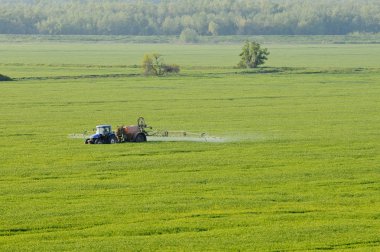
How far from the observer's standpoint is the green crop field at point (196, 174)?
2455cm

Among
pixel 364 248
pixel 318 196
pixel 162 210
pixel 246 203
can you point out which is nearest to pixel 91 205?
pixel 162 210

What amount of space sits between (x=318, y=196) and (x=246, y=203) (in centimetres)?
214

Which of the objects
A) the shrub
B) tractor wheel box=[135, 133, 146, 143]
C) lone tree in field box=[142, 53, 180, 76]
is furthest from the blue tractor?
the shrub

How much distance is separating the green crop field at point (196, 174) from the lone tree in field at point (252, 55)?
29.5m

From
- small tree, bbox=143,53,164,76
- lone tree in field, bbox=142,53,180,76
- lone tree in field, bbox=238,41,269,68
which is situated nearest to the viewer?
small tree, bbox=143,53,164,76

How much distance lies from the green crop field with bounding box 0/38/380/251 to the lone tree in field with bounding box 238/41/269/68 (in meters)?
29.5

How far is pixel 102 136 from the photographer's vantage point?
4178cm

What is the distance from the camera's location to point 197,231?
25.0m

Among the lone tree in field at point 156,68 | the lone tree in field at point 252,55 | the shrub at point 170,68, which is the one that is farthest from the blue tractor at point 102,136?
the lone tree in field at point 252,55

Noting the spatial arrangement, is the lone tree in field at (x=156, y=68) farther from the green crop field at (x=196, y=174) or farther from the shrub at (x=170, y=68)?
the green crop field at (x=196, y=174)

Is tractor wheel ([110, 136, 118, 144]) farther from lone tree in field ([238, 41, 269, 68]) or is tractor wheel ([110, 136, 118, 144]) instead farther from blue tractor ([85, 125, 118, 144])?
lone tree in field ([238, 41, 269, 68])

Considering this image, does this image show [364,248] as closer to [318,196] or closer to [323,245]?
[323,245]

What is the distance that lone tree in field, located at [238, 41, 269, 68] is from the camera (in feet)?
326

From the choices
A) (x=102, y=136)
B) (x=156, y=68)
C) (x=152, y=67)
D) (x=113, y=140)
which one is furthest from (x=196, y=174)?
(x=156, y=68)
